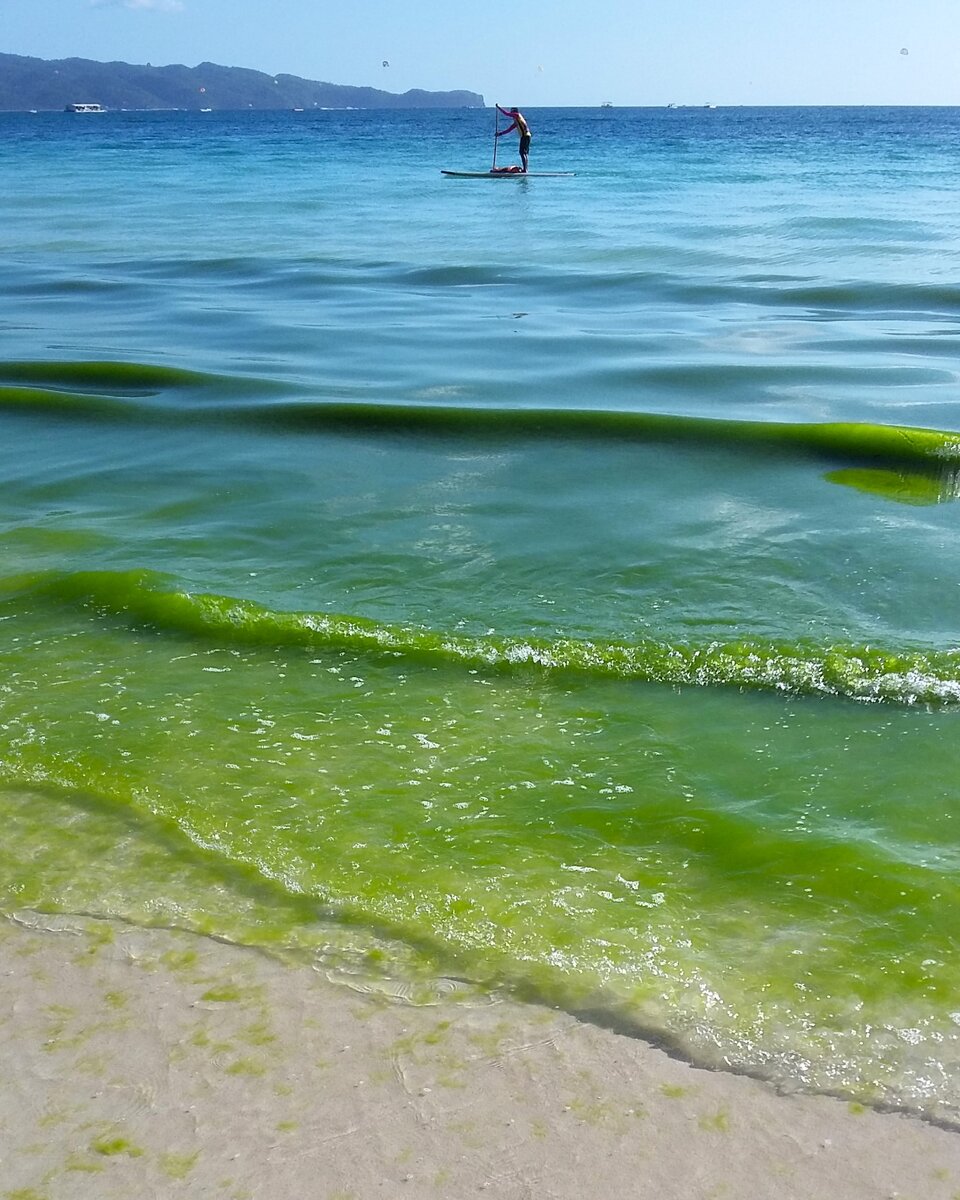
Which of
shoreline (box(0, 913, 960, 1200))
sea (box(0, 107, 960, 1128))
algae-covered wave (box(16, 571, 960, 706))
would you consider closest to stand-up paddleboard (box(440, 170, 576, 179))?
sea (box(0, 107, 960, 1128))

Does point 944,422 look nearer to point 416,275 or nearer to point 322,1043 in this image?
point 322,1043

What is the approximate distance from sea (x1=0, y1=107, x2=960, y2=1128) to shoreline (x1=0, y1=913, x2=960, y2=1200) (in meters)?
0.11

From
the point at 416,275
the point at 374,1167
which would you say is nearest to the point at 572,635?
the point at 374,1167

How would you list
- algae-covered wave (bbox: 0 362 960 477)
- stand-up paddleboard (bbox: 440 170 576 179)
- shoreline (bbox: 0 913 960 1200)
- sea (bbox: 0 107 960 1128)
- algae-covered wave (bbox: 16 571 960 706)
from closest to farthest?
1. shoreline (bbox: 0 913 960 1200)
2. sea (bbox: 0 107 960 1128)
3. algae-covered wave (bbox: 16 571 960 706)
4. algae-covered wave (bbox: 0 362 960 477)
5. stand-up paddleboard (bbox: 440 170 576 179)

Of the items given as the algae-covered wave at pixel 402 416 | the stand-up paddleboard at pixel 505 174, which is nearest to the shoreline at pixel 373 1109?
the algae-covered wave at pixel 402 416

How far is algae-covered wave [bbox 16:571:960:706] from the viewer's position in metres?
4.02

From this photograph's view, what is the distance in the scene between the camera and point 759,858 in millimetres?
3053

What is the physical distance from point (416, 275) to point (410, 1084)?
13685mm

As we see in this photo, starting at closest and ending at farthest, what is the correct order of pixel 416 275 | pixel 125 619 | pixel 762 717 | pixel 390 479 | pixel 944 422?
pixel 762 717, pixel 125 619, pixel 390 479, pixel 944 422, pixel 416 275

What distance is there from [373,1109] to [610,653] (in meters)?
2.21

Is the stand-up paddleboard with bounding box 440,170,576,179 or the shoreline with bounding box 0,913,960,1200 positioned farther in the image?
the stand-up paddleboard with bounding box 440,170,576,179

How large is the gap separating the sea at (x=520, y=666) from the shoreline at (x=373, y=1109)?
0.35ft

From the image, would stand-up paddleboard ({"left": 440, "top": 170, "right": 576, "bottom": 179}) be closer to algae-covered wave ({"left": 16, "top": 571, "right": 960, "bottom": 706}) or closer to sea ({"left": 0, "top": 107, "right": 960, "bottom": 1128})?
sea ({"left": 0, "top": 107, "right": 960, "bottom": 1128})

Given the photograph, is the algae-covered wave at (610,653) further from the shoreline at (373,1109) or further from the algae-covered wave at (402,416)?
the algae-covered wave at (402,416)
